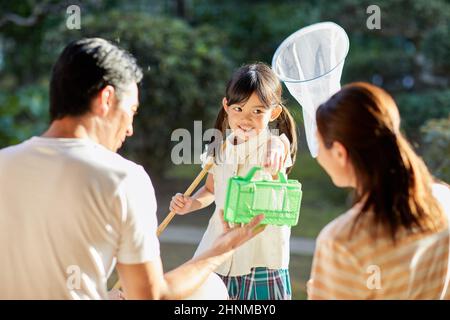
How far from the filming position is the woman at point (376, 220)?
6.29 feet

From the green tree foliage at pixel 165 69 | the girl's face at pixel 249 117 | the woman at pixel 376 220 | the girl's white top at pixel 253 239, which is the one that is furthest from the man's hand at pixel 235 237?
the green tree foliage at pixel 165 69

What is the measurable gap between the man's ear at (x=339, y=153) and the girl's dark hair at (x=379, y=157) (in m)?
0.01

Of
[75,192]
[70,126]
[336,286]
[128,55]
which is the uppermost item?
[128,55]

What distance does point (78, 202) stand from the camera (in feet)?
6.48

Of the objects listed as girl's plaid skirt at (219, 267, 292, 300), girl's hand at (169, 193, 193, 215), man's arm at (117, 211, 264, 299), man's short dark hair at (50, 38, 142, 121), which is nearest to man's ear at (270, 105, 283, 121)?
girl's hand at (169, 193, 193, 215)

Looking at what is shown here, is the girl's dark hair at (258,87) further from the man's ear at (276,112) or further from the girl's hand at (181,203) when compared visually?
the girl's hand at (181,203)

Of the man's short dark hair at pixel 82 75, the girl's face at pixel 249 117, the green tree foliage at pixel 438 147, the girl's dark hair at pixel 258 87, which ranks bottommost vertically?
the green tree foliage at pixel 438 147

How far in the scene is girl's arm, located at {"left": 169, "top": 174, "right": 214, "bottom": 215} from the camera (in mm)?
3113

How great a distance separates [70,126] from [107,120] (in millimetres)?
101

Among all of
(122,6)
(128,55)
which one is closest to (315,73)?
(128,55)

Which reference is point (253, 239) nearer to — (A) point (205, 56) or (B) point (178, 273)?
(B) point (178, 273)
